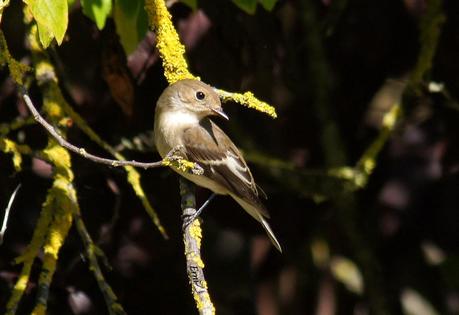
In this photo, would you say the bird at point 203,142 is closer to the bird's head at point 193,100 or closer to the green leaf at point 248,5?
the bird's head at point 193,100

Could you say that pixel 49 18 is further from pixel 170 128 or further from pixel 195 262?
pixel 170 128

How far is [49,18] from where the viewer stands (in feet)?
9.96

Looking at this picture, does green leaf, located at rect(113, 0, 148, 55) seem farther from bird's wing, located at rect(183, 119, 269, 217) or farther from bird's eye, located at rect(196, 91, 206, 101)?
bird's wing, located at rect(183, 119, 269, 217)

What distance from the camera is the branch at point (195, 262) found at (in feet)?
10.2

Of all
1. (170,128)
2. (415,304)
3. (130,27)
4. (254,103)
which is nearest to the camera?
(254,103)

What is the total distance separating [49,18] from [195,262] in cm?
93

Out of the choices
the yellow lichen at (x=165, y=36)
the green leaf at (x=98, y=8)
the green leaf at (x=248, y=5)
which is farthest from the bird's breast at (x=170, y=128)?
the green leaf at (x=98, y=8)

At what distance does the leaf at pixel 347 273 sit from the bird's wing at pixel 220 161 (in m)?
2.61

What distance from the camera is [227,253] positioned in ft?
23.5

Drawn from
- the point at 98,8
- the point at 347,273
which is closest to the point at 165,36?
the point at 98,8

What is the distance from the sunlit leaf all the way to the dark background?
3 centimetres

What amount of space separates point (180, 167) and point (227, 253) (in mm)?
3538

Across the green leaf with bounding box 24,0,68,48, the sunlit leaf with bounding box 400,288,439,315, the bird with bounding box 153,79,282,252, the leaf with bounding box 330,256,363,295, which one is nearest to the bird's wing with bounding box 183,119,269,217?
the bird with bounding box 153,79,282,252

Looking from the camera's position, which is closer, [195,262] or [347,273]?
[195,262]
